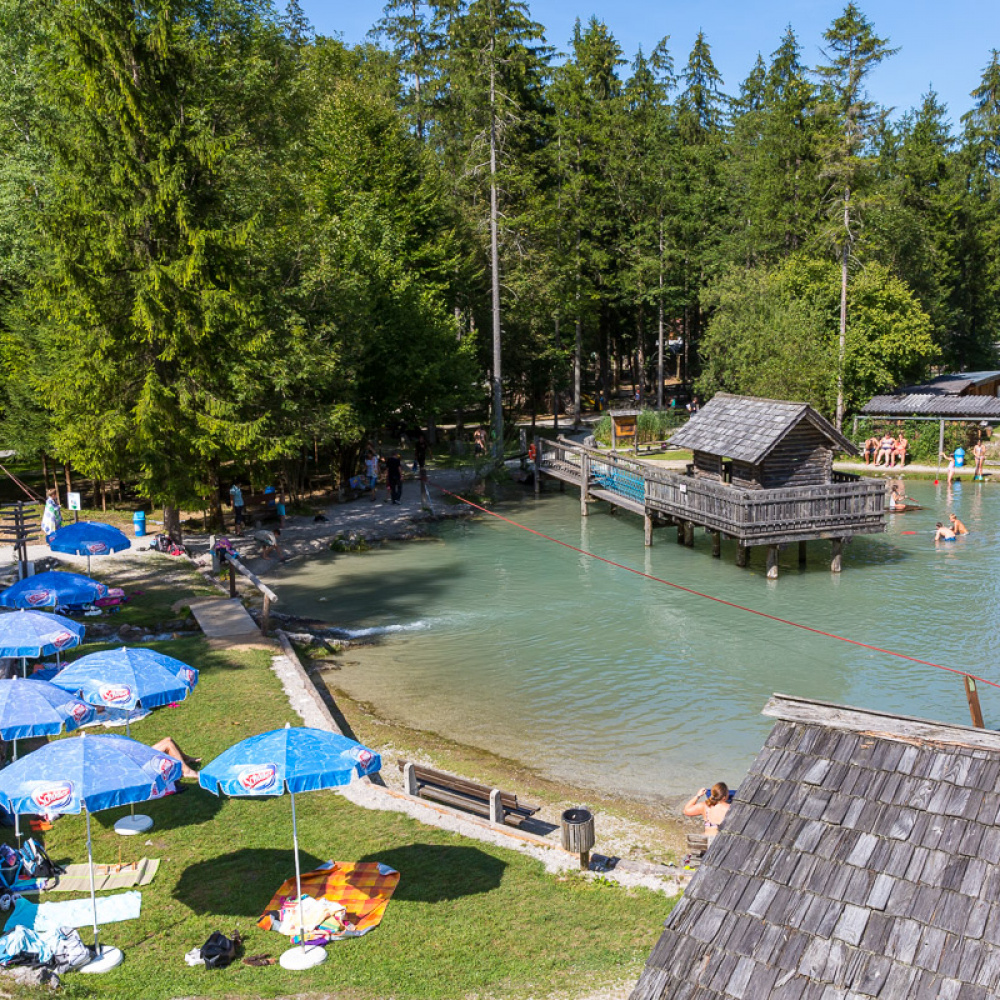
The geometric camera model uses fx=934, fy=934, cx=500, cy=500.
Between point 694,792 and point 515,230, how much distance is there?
39.1m

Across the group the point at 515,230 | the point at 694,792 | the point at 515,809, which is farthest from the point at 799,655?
the point at 515,230

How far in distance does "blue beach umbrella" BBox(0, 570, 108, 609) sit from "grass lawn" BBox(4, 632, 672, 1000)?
21.6 feet

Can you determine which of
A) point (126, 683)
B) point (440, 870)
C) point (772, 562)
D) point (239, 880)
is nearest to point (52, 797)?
point (239, 880)

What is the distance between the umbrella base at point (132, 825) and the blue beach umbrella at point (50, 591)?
7007 mm

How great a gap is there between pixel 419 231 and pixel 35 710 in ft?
121

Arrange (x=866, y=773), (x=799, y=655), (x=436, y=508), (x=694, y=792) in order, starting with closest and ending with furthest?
(x=866, y=773) → (x=694, y=792) → (x=799, y=655) → (x=436, y=508)

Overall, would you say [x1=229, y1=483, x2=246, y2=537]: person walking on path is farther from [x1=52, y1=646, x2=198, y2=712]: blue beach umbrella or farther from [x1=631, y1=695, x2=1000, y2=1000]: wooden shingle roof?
[x1=631, y1=695, x2=1000, y2=1000]: wooden shingle roof

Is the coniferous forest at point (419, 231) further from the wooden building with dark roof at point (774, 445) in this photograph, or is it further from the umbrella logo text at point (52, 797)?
the umbrella logo text at point (52, 797)

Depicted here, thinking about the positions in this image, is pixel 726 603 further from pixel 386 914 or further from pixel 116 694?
pixel 116 694

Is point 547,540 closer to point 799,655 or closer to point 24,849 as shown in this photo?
point 799,655

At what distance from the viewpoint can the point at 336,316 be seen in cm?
3338

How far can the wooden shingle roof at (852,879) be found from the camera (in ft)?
20.3

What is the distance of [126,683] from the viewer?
12.8m

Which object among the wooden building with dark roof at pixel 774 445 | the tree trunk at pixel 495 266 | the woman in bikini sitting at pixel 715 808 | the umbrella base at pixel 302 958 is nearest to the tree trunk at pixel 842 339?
the wooden building with dark roof at pixel 774 445
